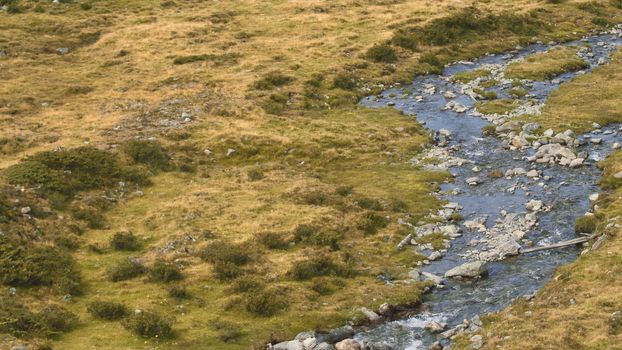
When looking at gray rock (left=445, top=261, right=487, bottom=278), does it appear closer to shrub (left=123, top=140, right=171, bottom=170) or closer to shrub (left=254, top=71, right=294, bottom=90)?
shrub (left=123, top=140, right=171, bottom=170)

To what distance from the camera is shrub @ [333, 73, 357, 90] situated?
59438 millimetres

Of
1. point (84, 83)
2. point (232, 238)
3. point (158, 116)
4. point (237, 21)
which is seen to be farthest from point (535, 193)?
point (237, 21)

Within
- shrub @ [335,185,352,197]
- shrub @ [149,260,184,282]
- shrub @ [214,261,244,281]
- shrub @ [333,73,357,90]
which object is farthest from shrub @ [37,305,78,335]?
shrub @ [333,73,357,90]

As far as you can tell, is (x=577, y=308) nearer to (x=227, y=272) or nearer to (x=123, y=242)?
(x=227, y=272)

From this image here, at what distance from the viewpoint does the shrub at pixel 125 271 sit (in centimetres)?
3219

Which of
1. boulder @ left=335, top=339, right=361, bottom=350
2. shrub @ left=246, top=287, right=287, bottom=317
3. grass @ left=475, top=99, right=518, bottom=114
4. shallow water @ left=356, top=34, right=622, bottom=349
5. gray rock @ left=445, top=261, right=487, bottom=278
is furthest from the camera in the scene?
grass @ left=475, top=99, right=518, bottom=114

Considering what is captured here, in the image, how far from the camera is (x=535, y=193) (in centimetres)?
3856

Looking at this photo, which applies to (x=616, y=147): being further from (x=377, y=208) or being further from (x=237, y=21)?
(x=237, y=21)

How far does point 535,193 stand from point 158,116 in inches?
1106

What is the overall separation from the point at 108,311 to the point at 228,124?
24.6 m

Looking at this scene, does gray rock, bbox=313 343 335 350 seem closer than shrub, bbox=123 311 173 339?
Yes

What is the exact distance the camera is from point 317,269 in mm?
32438

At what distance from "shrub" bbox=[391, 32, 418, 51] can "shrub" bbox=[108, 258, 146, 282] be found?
42.2 metres

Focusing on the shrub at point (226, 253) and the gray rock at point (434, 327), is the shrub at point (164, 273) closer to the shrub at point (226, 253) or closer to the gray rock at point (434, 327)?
the shrub at point (226, 253)
